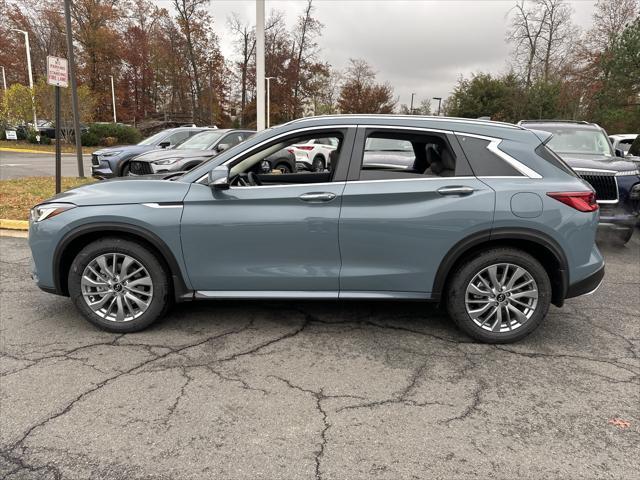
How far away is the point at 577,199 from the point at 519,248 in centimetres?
55

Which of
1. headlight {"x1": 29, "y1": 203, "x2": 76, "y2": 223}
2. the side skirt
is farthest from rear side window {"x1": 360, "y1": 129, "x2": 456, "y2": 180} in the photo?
headlight {"x1": 29, "y1": 203, "x2": 76, "y2": 223}

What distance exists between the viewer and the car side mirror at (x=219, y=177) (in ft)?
11.6

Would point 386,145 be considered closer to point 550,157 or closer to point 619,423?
point 550,157

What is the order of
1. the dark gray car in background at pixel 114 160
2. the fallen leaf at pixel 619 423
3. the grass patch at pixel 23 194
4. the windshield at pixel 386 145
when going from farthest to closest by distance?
the dark gray car in background at pixel 114 160 → the grass patch at pixel 23 194 → the windshield at pixel 386 145 → the fallen leaf at pixel 619 423

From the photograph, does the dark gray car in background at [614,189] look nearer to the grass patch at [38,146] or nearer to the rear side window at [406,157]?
the rear side window at [406,157]

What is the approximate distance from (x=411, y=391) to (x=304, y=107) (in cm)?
4919

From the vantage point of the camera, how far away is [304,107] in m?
49.9

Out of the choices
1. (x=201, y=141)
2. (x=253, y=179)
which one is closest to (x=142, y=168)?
(x=201, y=141)

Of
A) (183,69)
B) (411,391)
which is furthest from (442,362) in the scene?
(183,69)

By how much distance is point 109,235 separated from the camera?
3.81 m

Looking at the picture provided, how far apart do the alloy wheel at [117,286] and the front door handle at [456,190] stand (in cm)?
239

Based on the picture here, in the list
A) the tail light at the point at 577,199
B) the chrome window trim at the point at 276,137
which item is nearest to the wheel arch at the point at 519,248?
the tail light at the point at 577,199

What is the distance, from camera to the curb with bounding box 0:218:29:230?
298 inches

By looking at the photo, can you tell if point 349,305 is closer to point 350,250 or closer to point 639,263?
point 350,250
